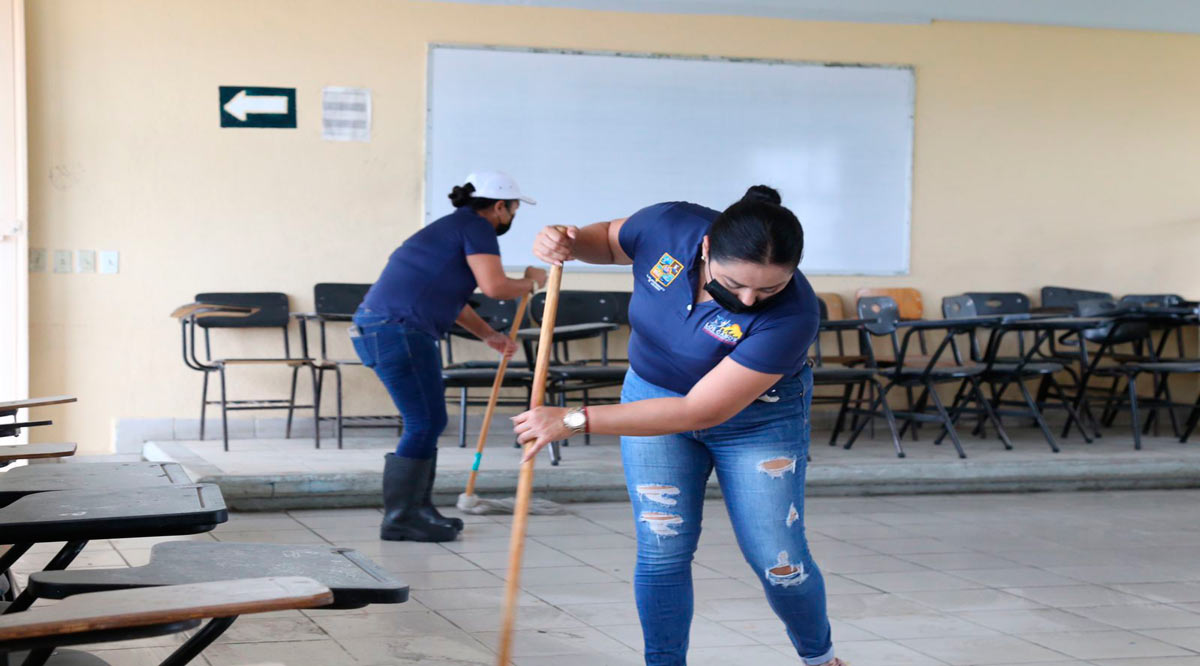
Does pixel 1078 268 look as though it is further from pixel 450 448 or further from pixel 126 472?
pixel 126 472

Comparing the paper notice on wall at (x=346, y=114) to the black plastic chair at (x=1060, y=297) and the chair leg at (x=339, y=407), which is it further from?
the black plastic chair at (x=1060, y=297)

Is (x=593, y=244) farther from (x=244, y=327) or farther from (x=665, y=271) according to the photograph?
(x=244, y=327)

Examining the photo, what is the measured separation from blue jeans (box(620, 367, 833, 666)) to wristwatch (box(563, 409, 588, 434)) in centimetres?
Result: 24

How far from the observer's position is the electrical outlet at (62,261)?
7.05m

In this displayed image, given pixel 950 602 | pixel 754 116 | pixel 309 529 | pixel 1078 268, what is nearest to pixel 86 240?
pixel 309 529

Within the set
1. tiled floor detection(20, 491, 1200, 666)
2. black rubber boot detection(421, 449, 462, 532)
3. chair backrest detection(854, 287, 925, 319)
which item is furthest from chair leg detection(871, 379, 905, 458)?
black rubber boot detection(421, 449, 462, 532)

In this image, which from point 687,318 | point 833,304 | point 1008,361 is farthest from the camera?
point 833,304

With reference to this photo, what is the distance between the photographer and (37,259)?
23.0 feet

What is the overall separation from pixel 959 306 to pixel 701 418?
6.06 metres

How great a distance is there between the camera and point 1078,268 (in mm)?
8617

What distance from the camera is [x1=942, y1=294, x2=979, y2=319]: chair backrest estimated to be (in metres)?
7.99

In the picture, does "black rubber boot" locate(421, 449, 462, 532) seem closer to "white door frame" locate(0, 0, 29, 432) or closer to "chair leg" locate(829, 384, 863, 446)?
"chair leg" locate(829, 384, 863, 446)

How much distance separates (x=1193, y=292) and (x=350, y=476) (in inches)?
247

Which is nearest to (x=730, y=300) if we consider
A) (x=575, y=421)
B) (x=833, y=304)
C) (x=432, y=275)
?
(x=575, y=421)
